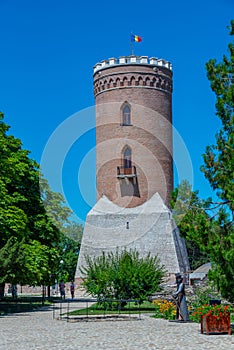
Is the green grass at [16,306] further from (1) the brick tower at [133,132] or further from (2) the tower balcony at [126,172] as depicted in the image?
(2) the tower balcony at [126,172]

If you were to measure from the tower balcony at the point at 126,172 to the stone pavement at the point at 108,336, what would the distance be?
1996 centimetres

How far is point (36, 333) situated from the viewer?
48.1ft

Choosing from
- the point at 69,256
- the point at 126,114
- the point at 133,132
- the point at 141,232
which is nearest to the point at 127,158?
the point at 133,132

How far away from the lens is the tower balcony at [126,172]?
37.7m

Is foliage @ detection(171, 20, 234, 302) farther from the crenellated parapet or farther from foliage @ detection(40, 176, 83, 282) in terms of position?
the crenellated parapet

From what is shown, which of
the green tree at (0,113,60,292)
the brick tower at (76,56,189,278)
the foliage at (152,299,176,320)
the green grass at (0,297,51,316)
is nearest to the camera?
the foliage at (152,299,176,320)

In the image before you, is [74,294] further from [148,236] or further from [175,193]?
[175,193]

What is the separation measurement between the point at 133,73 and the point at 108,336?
1068 inches

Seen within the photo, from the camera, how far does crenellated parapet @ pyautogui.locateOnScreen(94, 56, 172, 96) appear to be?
3859 centimetres

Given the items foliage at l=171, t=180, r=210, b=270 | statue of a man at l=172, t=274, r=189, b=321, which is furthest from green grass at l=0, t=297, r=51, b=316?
foliage at l=171, t=180, r=210, b=270

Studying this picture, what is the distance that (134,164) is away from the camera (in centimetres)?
3791

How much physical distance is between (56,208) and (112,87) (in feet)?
33.8

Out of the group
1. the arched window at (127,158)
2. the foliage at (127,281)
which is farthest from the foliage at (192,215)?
the arched window at (127,158)

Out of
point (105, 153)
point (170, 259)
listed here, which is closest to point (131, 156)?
point (105, 153)
